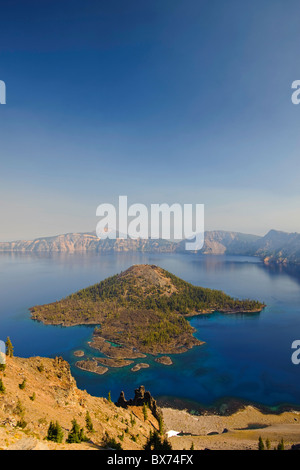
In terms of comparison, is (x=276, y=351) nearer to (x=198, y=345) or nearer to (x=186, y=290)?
(x=198, y=345)

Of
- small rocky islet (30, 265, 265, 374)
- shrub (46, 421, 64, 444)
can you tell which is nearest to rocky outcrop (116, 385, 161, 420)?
small rocky islet (30, 265, 265, 374)

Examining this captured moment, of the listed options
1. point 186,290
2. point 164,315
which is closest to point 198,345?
point 164,315

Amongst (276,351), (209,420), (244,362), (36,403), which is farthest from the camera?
(276,351)

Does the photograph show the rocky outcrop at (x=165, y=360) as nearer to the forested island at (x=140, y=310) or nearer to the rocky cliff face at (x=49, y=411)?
the forested island at (x=140, y=310)

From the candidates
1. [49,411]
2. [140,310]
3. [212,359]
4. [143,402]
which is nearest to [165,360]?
[212,359]

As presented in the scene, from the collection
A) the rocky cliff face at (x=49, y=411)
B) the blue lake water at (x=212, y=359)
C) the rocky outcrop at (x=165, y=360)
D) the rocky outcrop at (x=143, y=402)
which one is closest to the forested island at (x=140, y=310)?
the rocky outcrop at (x=165, y=360)

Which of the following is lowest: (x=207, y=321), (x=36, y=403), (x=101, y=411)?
(x=207, y=321)

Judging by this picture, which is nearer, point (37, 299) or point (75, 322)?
point (75, 322)
